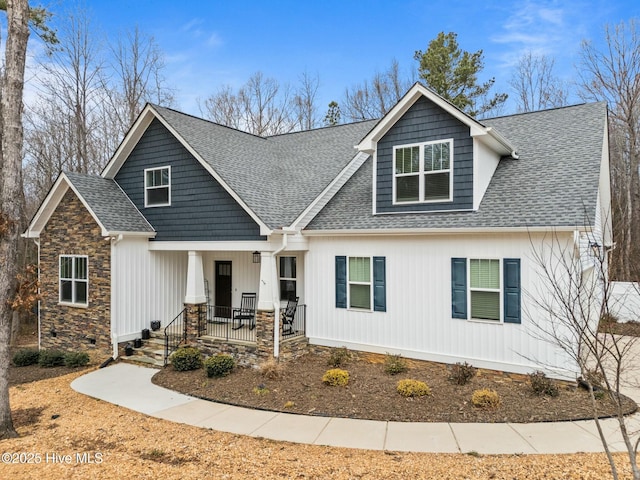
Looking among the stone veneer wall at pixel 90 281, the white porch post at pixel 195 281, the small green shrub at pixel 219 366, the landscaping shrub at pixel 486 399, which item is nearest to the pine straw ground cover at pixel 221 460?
the landscaping shrub at pixel 486 399

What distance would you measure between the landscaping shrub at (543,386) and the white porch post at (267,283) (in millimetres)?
6229

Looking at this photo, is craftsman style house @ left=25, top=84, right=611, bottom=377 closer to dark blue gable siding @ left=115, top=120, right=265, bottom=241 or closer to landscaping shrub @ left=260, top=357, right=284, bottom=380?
dark blue gable siding @ left=115, top=120, right=265, bottom=241

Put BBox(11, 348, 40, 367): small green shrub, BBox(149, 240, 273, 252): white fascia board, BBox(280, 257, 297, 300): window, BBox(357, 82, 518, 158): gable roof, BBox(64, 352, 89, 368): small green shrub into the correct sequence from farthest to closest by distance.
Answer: BBox(280, 257, 297, 300): window < BBox(11, 348, 40, 367): small green shrub < BBox(64, 352, 89, 368): small green shrub < BBox(149, 240, 273, 252): white fascia board < BBox(357, 82, 518, 158): gable roof

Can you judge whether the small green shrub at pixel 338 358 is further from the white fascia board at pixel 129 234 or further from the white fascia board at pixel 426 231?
the white fascia board at pixel 129 234

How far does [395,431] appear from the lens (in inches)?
275

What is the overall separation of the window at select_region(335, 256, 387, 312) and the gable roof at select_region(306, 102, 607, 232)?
0.93 metres

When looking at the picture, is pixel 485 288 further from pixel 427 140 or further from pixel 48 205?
pixel 48 205

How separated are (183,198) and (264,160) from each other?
331 centimetres

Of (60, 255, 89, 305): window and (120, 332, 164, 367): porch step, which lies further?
(60, 255, 89, 305): window

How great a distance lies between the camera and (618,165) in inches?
898

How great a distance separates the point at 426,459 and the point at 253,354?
601 cm

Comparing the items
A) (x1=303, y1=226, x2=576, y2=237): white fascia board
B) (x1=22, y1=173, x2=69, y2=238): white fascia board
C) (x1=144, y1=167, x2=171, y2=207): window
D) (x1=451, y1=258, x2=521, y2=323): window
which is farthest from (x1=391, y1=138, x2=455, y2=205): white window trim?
(x1=22, y1=173, x2=69, y2=238): white fascia board

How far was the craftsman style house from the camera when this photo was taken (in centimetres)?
916

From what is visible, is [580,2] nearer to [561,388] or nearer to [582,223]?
[582,223]
